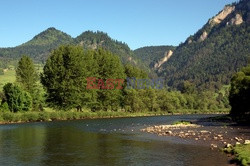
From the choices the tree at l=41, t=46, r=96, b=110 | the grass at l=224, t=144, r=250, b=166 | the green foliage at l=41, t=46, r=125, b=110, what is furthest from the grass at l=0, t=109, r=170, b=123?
the grass at l=224, t=144, r=250, b=166

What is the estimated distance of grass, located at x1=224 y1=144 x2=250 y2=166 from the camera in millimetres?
32119

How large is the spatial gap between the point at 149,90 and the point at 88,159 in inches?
5294

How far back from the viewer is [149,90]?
557 feet

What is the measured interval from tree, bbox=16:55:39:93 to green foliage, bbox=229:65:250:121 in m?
77.4

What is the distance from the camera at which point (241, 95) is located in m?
98.9

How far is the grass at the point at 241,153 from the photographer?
3212 centimetres

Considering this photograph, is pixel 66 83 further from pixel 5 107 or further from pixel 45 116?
pixel 5 107

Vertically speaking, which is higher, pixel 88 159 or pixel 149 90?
pixel 149 90

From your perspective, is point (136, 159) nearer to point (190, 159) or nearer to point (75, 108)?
point (190, 159)

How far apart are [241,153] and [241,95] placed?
6756cm

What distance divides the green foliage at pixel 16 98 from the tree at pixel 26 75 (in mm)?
16691

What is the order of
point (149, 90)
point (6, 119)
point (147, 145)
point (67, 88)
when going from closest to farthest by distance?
point (147, 145), point (6, 119), point (67, 88), point (149, 90)

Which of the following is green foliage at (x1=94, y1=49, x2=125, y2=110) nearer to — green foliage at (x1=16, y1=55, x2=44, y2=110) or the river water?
green foliage at (x1=16, y1=55, x2=44, y2=110)

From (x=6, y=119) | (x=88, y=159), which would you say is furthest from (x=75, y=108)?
(x=88, y=159)
